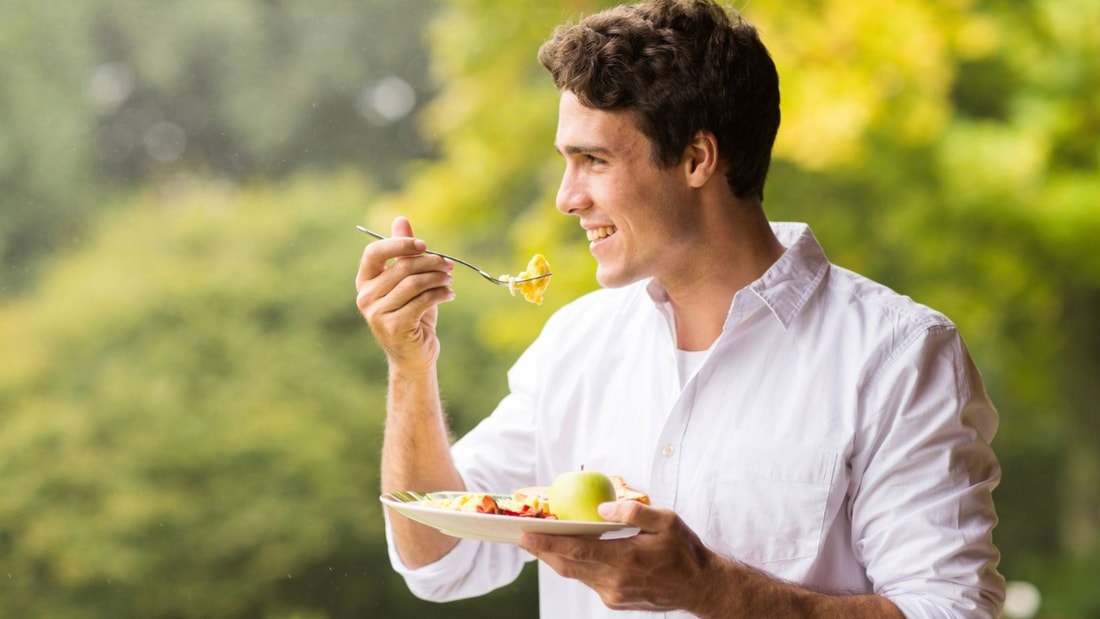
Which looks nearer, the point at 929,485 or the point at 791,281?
the point at 929,485

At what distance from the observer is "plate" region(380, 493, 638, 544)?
129 centimetres

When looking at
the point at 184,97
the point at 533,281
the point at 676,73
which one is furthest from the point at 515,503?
the point at 184,97

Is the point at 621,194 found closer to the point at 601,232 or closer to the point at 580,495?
the point at 601,232

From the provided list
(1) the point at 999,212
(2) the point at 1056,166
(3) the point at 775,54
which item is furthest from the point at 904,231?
(3) the point at 775,54

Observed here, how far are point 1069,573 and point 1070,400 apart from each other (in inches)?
31.9

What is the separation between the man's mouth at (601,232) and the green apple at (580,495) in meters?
0.43

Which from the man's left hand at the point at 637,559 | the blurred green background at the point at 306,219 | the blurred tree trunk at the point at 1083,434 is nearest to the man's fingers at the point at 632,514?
the man's left hand at the point at 637,559

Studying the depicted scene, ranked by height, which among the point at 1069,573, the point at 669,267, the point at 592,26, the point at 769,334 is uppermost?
the point at 592,26

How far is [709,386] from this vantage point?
5.59 ft

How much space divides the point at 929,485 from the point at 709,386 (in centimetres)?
35

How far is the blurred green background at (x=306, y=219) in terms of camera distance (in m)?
3.53

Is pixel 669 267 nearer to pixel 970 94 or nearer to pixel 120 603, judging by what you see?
pixel 120 603

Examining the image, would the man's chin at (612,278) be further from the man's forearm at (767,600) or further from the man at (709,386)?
the man's forearm at (767,600)

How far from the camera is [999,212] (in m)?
4.77
